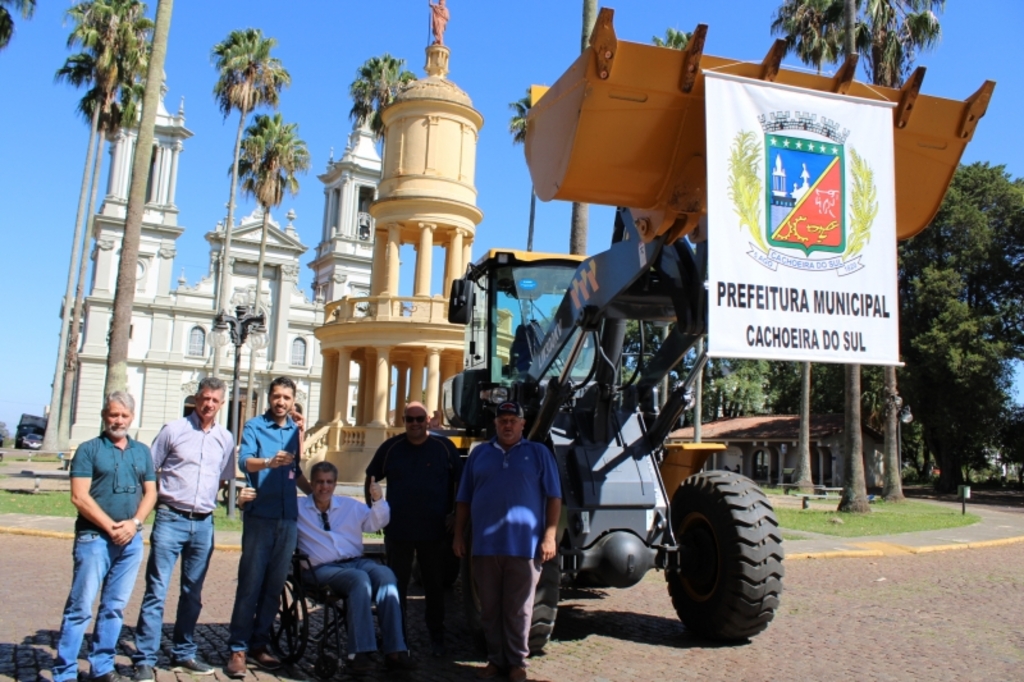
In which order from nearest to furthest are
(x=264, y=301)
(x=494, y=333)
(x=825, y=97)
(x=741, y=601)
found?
(x=825, y=97) → (x=741, y=601) → (x=494, y=333) → (x=264, y=301)

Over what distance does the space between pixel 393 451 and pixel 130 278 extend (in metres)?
13.0

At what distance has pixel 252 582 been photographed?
564 centimetres

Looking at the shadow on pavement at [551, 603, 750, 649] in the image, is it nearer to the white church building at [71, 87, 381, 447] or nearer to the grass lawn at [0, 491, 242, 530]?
the grass lawn at [0, 491, 242, 530]

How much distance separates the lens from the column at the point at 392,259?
2767cm

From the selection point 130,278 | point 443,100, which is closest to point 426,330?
point 443,100

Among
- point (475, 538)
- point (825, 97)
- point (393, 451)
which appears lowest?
point (475, 538)

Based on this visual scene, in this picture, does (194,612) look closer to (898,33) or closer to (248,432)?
(248,432)

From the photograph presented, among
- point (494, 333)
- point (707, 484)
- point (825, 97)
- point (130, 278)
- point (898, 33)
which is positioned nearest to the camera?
point (825, 97)

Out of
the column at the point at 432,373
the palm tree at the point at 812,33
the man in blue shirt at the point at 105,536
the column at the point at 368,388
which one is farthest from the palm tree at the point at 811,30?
the man in blue shirt at the point at 105,536

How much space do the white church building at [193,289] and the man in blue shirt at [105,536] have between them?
49366 millimetres

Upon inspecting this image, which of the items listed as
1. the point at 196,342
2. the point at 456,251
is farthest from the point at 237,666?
the point at 196,342

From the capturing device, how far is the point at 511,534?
556 cm

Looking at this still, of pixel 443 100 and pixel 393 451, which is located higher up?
pixel 443 100

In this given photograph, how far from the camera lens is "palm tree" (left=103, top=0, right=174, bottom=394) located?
54.5ft
